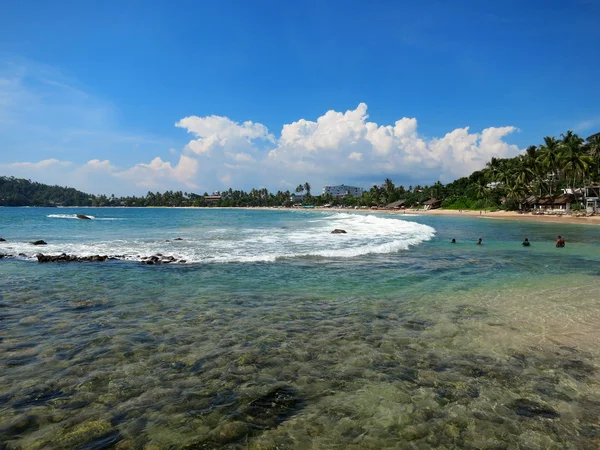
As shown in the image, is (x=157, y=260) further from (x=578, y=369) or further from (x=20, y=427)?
(x=578, y=369)

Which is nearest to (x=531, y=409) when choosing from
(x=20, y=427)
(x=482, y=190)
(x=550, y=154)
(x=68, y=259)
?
(x=20, y=427)

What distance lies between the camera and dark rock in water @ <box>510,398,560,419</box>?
4.84 metres

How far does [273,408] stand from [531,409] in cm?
368

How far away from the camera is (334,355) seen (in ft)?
22.2

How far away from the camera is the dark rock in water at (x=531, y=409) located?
4836 mm

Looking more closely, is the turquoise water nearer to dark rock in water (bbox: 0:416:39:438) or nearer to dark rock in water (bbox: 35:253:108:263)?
dark rock in water (bbox: 0:416:39:438)

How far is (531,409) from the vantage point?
16.3ft

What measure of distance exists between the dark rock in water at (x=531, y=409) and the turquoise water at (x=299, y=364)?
0.03 m

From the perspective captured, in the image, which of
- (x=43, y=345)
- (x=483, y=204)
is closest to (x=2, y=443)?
(x=43, y=345)

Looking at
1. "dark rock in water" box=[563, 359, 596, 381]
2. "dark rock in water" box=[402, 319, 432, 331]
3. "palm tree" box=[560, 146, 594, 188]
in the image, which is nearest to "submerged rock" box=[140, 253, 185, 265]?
"dark rock in water" box=[402, 319, 432, 331]

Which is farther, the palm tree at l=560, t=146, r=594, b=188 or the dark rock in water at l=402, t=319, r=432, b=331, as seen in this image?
the palm tree at l=560, t=146, r=594, b=188

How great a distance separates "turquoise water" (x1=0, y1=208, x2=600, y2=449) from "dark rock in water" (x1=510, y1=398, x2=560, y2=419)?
28mm

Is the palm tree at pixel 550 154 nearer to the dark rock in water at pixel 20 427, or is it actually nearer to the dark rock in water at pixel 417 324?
the dark rock in water at pixel 417 324

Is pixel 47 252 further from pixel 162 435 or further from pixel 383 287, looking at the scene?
pixel 162 435
